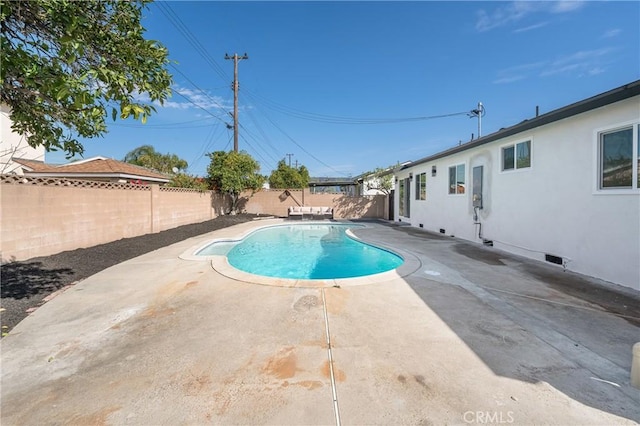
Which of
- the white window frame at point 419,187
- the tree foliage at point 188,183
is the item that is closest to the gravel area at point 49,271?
the tree foliage at point 188,183

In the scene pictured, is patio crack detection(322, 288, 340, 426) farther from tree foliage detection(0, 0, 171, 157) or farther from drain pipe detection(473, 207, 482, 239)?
drain pipe detection(473, 207, 482, 239)

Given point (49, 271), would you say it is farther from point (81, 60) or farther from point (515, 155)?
point (515, 155)

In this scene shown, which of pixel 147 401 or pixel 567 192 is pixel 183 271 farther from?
pixel 567 192

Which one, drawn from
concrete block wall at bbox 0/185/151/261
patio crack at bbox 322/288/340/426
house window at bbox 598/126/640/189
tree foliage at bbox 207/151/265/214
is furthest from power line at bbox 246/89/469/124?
patio crack at bbox 322/288/340/426

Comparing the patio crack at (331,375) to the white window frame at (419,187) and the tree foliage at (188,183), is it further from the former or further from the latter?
the tree foliage at (188,183)

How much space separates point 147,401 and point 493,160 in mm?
9364

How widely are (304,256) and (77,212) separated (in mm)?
6150

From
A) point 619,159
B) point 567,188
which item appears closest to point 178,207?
point 567,188

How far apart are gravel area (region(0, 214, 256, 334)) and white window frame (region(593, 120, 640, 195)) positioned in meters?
9.04

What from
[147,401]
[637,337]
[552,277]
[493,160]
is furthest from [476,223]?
[147,401]

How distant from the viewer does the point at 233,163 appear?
17047 millimetres

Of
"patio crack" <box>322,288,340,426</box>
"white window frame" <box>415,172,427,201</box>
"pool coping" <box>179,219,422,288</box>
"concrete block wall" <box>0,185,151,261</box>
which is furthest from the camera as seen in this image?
"white window frame" <box>415,172,427,201</box>

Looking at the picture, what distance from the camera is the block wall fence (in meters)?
5.61

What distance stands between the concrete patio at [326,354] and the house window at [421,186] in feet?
27.7
